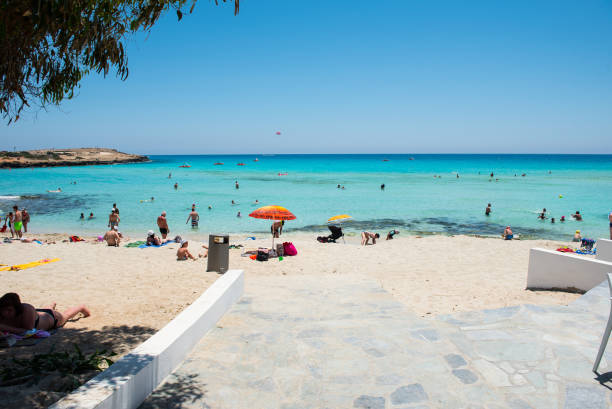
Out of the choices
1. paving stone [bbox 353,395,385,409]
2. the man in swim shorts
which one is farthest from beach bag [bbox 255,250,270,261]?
the man in swim shorts

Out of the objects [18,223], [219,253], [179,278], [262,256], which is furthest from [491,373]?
[18,223]

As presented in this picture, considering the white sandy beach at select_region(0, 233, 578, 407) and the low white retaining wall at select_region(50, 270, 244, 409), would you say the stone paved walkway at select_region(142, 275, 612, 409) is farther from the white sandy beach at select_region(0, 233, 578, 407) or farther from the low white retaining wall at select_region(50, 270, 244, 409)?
the white sandy beach at select_region(0, 233, 578, 407)

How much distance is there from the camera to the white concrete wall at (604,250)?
8281mm

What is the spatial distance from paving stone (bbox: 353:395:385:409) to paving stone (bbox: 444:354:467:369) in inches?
40.2

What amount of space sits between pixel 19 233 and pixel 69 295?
1461cm

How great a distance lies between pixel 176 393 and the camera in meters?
3.46

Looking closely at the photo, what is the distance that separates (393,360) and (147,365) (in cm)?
241

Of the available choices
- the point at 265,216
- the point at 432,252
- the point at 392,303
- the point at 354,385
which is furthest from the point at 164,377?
the point at 432,252

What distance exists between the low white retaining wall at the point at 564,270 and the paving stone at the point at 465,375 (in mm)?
4508

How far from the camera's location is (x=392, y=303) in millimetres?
6328

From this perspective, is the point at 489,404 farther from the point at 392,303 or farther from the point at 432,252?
the point at 432,252

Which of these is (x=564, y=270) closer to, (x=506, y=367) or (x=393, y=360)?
(x=506, y=367)

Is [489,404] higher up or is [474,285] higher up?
[489,404]

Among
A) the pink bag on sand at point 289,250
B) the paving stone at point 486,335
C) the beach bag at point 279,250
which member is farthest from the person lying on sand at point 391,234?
the paving stone at point 486,335
